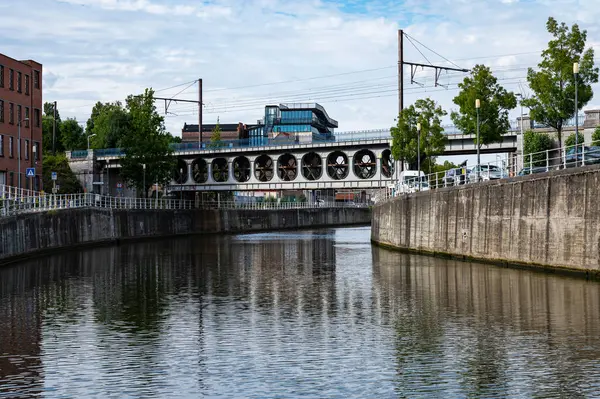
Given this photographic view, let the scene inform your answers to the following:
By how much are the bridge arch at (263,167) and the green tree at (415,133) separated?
28.7 m

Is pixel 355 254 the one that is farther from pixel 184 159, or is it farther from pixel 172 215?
pixel 184 159

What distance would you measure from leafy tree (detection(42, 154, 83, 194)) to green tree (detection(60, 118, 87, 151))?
48.2 meters

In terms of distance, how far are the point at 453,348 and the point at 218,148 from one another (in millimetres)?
103434

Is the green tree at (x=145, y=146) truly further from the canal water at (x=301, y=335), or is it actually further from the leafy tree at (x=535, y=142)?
the canal water at (x=301, y=335)

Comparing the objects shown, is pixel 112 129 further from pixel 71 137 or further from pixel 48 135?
pixel 71 137

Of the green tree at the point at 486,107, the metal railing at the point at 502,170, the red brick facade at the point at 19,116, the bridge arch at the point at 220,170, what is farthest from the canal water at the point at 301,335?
the bridge arch at the point at 220,170

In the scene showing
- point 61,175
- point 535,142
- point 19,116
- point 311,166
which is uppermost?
point 19,116

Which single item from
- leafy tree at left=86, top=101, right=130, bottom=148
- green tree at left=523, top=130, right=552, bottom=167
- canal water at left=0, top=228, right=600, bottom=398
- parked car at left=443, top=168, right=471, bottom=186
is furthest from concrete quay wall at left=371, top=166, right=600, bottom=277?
leafy tree at left=86, top=101, right=130, bottom=148

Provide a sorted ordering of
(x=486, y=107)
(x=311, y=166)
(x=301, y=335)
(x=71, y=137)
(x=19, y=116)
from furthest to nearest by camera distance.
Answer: (x=71, y=137) < (x=311, y=166) < (x=19, y=116) < (x=486, y=107) < (x=301, y=335)

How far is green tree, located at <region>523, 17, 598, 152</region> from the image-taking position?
5322cm

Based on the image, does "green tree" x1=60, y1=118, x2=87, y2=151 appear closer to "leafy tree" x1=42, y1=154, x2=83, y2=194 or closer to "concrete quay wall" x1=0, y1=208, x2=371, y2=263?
"leafy tree" x1=42, y1=154, x2=83, y2=194

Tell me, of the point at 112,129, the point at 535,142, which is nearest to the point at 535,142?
the point at 535,142

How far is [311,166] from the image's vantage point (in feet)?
381

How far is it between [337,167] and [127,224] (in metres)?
43.3
